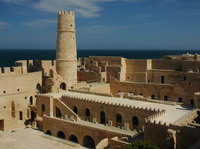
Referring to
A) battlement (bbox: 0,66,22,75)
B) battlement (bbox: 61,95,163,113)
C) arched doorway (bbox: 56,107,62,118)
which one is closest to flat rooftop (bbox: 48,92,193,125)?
battlement (bbox: 61,95,163,113)

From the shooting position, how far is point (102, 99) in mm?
30812

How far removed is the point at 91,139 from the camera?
28531mm

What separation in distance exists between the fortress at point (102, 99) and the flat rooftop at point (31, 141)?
95cm

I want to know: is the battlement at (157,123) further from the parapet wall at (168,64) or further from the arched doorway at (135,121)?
the parapet wall at (168,64)

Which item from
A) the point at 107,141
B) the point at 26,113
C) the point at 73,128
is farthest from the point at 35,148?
the point at 26,113

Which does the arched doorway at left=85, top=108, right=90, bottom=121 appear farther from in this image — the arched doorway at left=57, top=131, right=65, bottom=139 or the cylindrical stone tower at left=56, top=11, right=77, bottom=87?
the cylindrical stone tower at left=56, top=11, right=77, bottom=87

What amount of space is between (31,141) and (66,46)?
14.1 meters

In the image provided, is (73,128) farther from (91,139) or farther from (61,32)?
Answer: (61,32)

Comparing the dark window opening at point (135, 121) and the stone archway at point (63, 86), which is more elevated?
the stone archway at point (63, 86)

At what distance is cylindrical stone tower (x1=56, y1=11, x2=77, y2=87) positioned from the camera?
37.2 m

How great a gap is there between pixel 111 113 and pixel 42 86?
1252 centimetres

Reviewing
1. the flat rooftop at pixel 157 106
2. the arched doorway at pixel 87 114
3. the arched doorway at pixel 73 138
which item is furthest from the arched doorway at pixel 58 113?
the arched doorway at pixel 73 138

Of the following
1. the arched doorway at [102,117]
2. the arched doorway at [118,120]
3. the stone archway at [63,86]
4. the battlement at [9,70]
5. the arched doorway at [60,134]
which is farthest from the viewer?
the stone archway at [63,86]

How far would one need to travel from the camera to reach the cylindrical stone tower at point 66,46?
1464 inches
